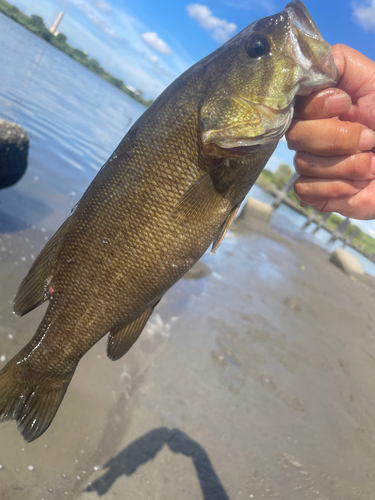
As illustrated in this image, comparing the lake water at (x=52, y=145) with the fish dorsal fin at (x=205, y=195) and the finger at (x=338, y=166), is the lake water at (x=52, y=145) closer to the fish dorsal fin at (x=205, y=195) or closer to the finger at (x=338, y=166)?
the fish dorsal fin at (x=205, y=195)

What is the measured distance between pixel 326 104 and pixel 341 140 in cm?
19

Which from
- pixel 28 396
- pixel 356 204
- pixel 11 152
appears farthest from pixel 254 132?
pixel 11 152

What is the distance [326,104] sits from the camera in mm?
1471

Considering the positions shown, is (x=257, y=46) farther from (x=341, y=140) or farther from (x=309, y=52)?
(x=341, y=140)

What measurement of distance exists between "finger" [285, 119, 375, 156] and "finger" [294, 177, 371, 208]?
0.58 ft

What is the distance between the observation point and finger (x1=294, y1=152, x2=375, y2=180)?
1.60 m

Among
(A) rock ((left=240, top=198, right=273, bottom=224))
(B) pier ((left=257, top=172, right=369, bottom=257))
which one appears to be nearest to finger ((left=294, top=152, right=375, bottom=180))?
(A) rock ((left=240, top=198, right=273, bottom=224))

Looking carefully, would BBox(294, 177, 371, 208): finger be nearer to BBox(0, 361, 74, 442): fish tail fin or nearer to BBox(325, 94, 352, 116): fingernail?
BBox(325, 94, 352, 116): fingernail

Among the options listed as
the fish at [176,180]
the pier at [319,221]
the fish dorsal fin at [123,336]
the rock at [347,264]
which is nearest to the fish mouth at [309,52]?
the fish at [176,180]

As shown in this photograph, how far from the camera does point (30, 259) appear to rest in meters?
4.93

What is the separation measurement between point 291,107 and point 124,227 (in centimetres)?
98

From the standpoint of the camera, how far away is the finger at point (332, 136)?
1501 millimetres

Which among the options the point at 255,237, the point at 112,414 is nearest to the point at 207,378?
the point at 112,414

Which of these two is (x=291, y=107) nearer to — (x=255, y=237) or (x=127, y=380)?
(x=127, y=380)
